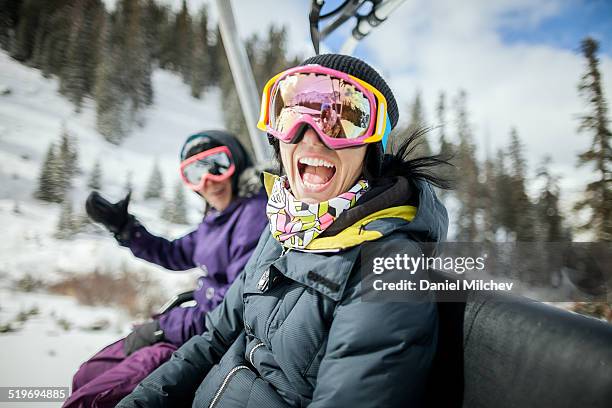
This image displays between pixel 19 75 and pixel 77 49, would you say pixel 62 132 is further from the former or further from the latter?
pixel 77 49

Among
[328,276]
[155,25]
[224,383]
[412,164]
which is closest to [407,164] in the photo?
[412,164]

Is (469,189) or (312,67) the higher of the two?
(469,189)

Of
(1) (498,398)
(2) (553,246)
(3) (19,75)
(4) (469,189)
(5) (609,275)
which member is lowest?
(1) (498,398)

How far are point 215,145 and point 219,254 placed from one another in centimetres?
78

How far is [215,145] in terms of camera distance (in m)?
2.40

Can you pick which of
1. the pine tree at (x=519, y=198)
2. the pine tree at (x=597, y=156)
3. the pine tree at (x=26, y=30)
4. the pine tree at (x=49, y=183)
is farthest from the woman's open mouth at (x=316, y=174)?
the pine tree at (x=519, y=198)

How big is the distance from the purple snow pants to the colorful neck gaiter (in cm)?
107

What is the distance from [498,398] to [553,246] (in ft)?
2.35

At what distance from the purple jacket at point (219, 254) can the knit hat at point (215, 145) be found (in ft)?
0.79

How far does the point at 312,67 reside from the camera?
1.34m

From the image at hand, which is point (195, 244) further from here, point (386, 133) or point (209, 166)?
point (386, 133)

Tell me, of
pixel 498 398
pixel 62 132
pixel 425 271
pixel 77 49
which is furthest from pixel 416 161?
pixel 77 49

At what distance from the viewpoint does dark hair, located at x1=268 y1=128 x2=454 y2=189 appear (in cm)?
136

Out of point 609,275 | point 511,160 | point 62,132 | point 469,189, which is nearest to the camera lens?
point 609,275
